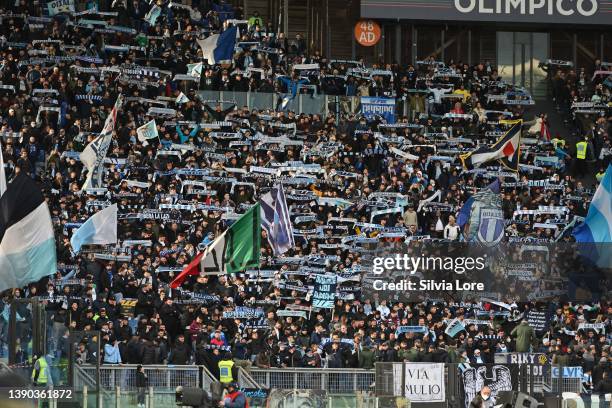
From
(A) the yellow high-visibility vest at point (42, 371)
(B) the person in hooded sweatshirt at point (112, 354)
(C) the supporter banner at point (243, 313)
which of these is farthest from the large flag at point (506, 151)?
(A) the yellow high-visibility vest at point (42, 371)

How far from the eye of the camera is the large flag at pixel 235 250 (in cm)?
3641

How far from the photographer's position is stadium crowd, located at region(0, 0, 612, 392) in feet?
118

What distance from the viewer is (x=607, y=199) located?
3981 cm

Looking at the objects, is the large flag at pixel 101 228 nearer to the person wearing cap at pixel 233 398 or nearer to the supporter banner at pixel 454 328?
the supporter banner at pixel 454 328

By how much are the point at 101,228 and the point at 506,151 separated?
13049 mm

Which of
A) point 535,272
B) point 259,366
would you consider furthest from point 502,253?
point 259,366

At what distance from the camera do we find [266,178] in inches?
1721

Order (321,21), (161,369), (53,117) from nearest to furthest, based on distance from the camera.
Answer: (161,369)
(53,117)
(321,21)

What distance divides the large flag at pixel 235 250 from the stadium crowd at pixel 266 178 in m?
0.94

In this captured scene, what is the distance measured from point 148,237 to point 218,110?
8.59 m

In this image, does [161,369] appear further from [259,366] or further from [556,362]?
[556,362]

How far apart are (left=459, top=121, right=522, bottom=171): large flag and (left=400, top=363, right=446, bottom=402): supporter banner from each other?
643 inches

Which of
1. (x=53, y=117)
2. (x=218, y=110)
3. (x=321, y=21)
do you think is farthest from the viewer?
(x=321, y=21)

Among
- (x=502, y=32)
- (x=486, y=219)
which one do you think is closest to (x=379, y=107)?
(x=502, y=32)
